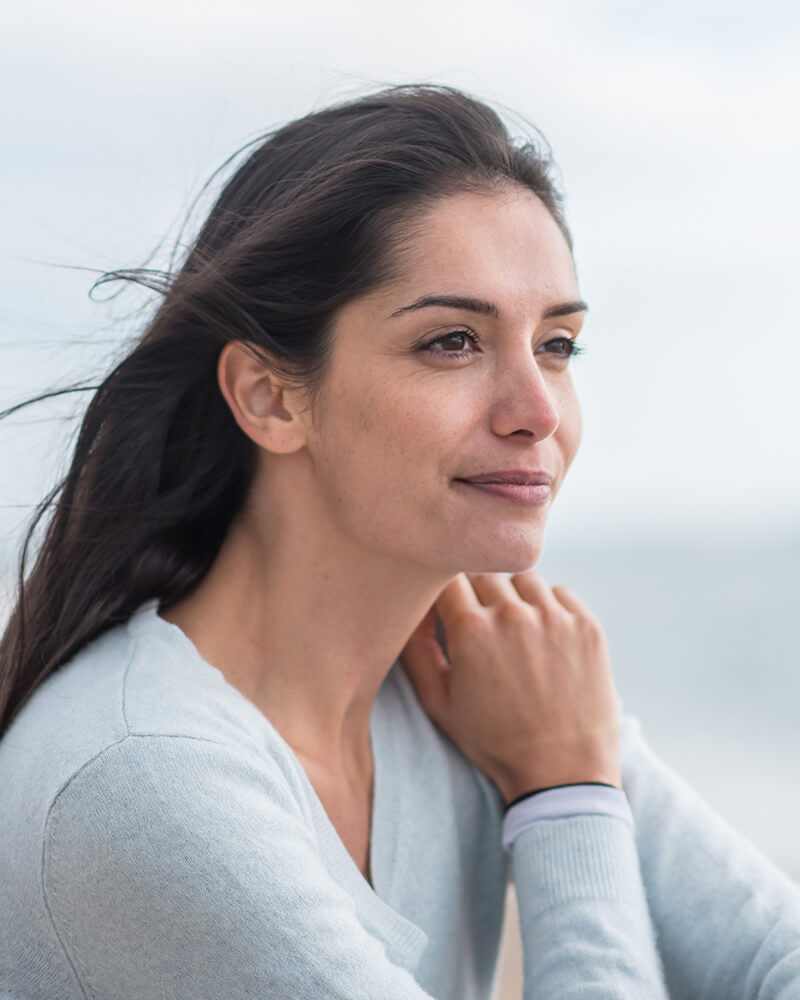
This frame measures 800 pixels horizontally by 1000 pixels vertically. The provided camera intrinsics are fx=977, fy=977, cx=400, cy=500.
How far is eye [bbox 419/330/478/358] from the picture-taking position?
141 centimetres

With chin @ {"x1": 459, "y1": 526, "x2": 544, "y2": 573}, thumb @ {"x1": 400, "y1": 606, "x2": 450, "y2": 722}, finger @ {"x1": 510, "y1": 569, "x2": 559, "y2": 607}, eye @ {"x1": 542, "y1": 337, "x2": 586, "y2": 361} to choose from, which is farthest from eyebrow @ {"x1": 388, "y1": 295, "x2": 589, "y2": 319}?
thumb @ {"x1": 400, "y1": 606, "x2": 450, "y2": 722}

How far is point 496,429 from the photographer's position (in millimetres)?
1402

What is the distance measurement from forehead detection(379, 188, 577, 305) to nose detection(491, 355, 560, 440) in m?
0.11

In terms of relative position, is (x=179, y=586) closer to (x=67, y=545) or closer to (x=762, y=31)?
(x=67, y=545)

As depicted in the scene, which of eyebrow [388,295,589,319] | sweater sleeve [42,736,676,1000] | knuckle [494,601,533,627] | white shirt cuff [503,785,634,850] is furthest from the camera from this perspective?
knuckle [494,601,533,627]

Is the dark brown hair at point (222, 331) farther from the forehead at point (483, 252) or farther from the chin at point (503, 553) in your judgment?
the chin at point (503, 553)

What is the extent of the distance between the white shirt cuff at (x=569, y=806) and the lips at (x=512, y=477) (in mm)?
491

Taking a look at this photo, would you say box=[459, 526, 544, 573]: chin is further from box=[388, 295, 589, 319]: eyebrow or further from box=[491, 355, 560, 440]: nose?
box=[388, 295, 589, 319]: eyebrow

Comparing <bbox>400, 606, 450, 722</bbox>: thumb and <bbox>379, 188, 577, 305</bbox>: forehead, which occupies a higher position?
<bbox>379, 188, 577, 305</bbox>: forehead

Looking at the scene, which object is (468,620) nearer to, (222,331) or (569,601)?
(569,601)

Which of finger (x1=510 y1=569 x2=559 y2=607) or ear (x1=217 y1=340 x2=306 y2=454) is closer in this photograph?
ear (x1=217 y1=340 x2=306 y2=454)

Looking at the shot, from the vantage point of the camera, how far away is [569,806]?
151 cm

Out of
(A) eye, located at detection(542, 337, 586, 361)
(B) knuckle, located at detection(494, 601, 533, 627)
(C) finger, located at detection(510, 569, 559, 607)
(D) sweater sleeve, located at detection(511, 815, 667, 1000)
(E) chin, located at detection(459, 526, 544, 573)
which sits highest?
(A) eye, located at detection(542, 337, 586, 361)

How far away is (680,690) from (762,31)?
19.7 ft
